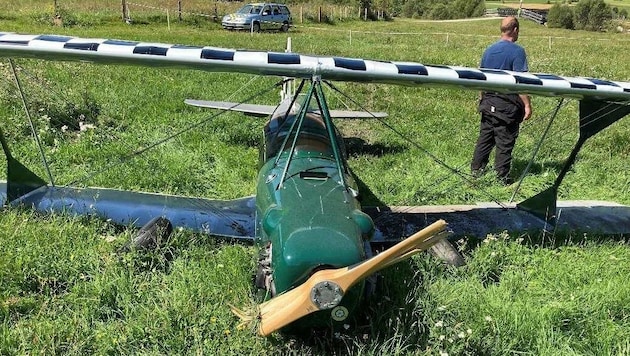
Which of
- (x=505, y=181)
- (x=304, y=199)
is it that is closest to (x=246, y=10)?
(x=505, y=181)

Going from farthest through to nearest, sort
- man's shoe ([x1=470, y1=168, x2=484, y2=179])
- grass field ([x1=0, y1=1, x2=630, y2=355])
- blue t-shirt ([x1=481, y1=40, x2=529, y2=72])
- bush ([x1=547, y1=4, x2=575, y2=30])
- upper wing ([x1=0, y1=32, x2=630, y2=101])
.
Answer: bush ([x1=547, y1=4, x2=575, y2=30]) → man's shoe ([x1=470, y1=168, x2=484, y2=179]) → blue t-shirt ([x1=481, y1=40, x2=529, y2=72]) → upper wing ([x1=0, y1=32, x2=630, y2=101]) → grass field ([x1=0, y1=1, x2=630, y2=355])

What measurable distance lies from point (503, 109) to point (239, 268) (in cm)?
429

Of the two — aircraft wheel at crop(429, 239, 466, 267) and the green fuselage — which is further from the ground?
the green fuselage

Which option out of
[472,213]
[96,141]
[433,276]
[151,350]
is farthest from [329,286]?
[96,141]

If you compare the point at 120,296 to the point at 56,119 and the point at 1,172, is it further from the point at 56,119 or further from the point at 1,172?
the point at 56,119

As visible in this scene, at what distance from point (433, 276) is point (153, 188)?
11.3 ft

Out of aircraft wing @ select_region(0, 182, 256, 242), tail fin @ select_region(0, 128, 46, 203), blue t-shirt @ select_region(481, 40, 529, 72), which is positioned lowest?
aircraft wing @ select_region(0, 182, 256, 242)

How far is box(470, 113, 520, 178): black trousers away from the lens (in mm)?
7180

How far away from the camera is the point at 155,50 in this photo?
14.8 feet

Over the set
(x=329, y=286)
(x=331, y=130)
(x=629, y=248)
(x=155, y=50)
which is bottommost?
(x=629, y=248)

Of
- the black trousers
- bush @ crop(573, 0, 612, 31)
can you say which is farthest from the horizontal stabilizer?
bush @ crop(573, 0, 612, 31)

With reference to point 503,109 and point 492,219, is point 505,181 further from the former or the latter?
point 492,219

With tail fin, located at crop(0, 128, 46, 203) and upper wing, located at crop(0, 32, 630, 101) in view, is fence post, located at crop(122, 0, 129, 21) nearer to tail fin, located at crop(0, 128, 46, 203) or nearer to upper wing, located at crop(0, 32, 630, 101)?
tail fin, located at crop(0, 128, 46, 203)

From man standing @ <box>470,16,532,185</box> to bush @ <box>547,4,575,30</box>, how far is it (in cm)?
5970
